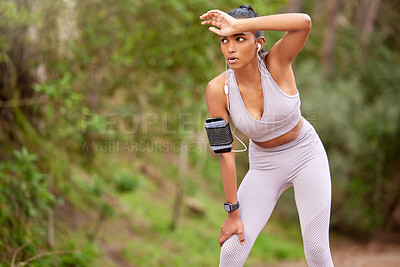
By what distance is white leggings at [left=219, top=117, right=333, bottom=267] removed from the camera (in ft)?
9.26

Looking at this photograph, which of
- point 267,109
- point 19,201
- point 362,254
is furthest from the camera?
point 362,254

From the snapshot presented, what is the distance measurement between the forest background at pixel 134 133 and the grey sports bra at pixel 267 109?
264 centimetres

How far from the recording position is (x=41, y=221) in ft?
18.6

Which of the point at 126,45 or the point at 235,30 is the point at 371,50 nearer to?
the point at 126,45

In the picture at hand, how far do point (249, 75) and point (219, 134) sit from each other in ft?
1.43

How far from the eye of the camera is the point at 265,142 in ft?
9.70

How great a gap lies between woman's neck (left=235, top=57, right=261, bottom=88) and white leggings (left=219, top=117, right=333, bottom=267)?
50 cm

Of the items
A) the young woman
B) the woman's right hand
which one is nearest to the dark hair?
the young woman

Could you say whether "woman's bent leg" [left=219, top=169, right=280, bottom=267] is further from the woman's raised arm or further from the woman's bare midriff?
the woman's raised arm

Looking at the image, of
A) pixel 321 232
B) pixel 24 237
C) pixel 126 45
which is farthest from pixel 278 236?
pixel 321 232

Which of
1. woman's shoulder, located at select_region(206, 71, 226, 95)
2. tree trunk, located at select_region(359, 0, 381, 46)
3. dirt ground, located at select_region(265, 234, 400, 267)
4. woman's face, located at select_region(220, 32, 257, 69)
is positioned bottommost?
dirt ground, located at select_region(265, 234, 400, 267)

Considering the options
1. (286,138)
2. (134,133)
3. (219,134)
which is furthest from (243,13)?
(134,133)

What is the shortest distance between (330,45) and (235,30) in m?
15.4

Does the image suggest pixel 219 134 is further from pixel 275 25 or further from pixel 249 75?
pixel 275 25
